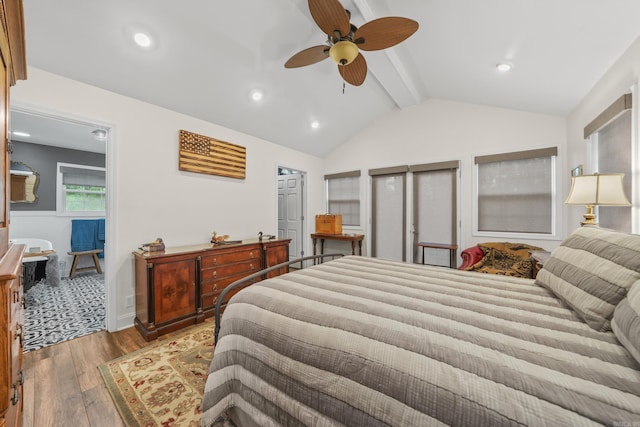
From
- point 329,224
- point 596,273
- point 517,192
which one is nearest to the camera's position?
point 596,273

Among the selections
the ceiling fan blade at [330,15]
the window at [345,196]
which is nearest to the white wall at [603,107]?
the ceiling fan blade at [330,15]

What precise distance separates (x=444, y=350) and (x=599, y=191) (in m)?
2.12

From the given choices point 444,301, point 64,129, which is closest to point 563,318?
point 444,301

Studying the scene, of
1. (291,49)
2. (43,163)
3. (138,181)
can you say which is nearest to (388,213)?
(291,49)

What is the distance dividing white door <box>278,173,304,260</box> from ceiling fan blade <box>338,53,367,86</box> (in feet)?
9.68

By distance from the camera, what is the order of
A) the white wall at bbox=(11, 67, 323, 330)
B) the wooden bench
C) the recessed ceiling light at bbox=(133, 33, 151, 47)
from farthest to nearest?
1. the wooden bench
2. the white wall at bbox=(11, 67, 323, 330)
3. the recessed ceiling light at bbox=(133, 33, 151, 47)

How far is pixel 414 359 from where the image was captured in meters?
0.84

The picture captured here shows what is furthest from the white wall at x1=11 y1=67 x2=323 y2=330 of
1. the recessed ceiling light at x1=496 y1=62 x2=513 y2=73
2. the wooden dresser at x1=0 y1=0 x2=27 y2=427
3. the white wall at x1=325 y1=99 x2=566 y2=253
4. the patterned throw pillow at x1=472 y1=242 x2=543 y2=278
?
the patterned throw pillow at x1=472 y1=242 x2=543 y2=278

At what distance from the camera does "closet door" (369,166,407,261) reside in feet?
15.2

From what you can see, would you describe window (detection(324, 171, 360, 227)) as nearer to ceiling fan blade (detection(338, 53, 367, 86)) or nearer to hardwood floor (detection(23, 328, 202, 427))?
ceiling fan blade (detection(338, 53, 367, 86))

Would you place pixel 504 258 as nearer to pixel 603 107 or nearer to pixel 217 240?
pixel 603 107

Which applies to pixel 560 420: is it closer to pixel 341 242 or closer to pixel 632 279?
pixel 632 279

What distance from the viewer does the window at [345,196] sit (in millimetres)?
5215

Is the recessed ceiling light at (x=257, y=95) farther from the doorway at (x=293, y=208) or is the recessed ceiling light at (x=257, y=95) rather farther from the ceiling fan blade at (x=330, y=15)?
the doorway at (x=293, y=208)
